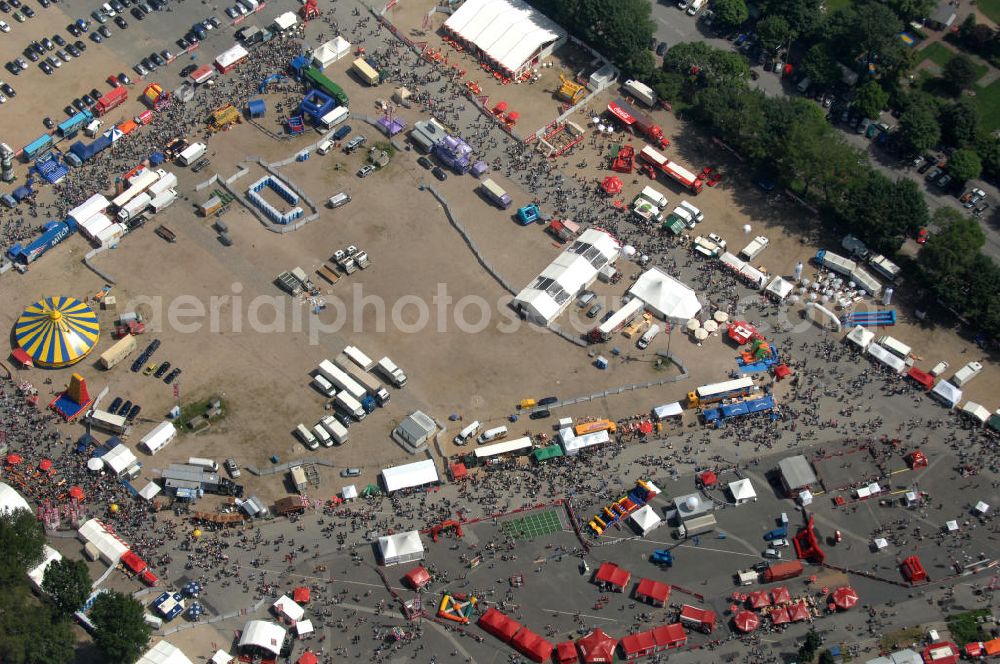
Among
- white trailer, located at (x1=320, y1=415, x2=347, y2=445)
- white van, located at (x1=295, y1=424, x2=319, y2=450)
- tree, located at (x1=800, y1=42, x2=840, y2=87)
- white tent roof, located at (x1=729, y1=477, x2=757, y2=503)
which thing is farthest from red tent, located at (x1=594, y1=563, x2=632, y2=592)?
tree, located at (x1=800, y1=42, x2=840, y2=87)

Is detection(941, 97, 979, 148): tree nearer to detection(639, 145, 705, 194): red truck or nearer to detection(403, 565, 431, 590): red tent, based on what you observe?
detection(639, 145, 705, 194): red truck

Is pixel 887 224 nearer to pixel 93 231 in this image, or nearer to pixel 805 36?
pixel 805 36

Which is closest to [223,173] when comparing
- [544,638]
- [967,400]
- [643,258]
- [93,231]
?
[93,231]

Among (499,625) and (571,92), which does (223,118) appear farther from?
(499,625)

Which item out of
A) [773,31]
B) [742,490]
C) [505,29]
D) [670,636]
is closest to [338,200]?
[505,29]

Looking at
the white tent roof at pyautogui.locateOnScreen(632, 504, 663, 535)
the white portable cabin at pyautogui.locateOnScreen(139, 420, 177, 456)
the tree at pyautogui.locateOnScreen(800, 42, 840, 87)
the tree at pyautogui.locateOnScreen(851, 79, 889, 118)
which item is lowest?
the white portable cabin at pyautogui.locateOnScreen(139, 420, 177, 456)
